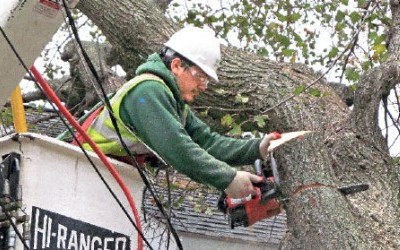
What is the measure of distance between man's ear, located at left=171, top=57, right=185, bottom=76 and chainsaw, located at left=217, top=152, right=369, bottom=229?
1.85 ft

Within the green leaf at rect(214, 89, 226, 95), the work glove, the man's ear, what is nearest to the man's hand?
the work glove

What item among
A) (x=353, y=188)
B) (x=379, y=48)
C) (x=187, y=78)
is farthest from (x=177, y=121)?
(x=379, y=48)

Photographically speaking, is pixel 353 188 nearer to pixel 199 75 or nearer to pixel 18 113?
pixel 199 75

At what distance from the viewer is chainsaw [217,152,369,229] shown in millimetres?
4320

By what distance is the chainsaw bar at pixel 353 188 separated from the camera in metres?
4.73

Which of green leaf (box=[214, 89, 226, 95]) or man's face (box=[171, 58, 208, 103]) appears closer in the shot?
man's face (box=[171, 58, 208, 103])

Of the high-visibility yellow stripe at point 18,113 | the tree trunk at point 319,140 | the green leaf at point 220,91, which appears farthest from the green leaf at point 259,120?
the high-visibility yellow stripe at point 18,113

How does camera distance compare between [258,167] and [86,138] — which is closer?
[86,138]

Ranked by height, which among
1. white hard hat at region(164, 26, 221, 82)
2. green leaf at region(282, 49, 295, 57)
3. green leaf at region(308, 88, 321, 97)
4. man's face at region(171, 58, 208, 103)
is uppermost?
green leaf at region(282, 49, 295, 57)

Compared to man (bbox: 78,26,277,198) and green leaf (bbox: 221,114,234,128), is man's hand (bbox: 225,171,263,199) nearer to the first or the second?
man (bbox: 78,26,277,198)

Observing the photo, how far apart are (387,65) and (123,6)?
191cm

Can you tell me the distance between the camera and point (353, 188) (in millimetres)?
4785

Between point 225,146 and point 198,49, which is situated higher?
point 198,49

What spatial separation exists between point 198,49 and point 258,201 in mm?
754
